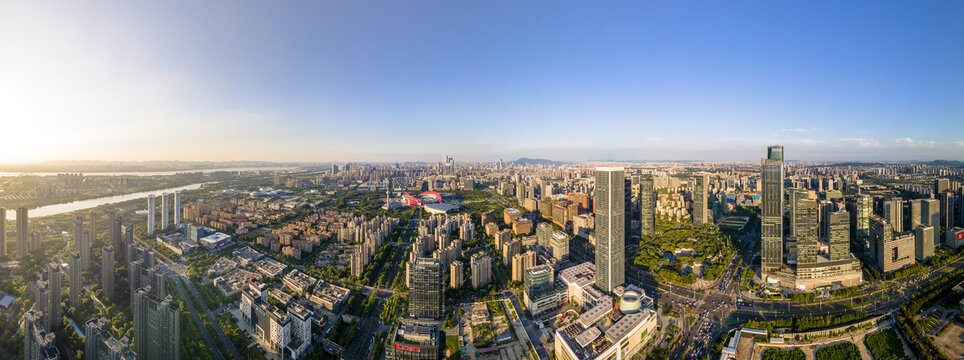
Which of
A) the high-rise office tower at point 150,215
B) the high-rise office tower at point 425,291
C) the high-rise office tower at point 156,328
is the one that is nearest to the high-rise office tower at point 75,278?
the high-rise office tower at point 156,328

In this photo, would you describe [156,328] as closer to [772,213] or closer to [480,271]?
[480,271]

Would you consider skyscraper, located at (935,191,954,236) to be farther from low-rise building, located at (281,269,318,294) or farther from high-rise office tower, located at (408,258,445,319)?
low-rise building, located at (281,269,318,294)

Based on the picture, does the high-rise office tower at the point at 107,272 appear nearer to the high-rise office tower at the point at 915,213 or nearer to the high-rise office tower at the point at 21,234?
the high-rise office tower at the point at 21,234

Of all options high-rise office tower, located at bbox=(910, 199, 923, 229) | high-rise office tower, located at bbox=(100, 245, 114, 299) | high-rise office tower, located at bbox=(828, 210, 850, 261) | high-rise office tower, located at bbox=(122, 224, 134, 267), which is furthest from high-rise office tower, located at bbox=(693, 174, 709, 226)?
high-rise office tower, located at bbox=(122, 224, 134, 267)

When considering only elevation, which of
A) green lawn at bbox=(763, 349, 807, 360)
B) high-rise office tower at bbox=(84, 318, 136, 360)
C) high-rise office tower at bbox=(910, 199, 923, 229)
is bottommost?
green lawn at bbox=(763, 349, 807, 360)

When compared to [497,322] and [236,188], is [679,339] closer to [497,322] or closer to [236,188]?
[497,322]

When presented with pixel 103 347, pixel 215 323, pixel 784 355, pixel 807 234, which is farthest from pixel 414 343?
pixel 807 234
